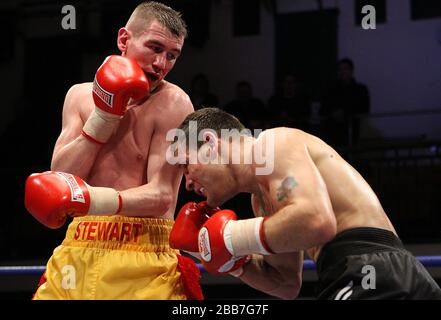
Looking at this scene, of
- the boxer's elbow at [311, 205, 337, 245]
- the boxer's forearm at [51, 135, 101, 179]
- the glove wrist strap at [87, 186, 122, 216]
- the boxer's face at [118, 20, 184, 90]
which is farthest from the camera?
the boxer's face at [118, 20, 184, 90]

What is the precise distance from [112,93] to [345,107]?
3.53m

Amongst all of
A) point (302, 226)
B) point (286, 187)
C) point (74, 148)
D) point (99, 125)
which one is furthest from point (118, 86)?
point (302, 226)

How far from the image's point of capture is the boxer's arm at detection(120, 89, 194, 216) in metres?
2.03

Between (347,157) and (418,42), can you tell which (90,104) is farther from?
(418,42)

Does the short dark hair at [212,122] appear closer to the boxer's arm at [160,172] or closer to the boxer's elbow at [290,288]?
the boxer's arm at [160,172]

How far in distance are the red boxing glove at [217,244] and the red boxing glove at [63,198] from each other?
0.31 meters

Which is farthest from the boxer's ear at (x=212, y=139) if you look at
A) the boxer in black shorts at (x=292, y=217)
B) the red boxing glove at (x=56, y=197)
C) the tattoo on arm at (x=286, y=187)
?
the red boxing glove at (x=56, y=197)

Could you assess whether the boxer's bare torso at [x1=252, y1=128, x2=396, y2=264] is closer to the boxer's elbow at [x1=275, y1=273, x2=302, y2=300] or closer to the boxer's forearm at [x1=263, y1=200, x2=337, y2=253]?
the boxer's forearm at [x1=263, y1=200, x2=337, y2=253]

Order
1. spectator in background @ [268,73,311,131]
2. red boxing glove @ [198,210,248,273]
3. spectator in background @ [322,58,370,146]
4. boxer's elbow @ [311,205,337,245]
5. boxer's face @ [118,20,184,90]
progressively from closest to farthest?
1. boxer's elbow @ [311,205,337,245]
2. red boxing glove @ [198,210,248,273]
3. boxer's face @ [118,20,184,90]
4. spectator in background @ [322,58,370,146]
5. spectator in background @ [268,73,311,131]

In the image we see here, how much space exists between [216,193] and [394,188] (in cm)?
317

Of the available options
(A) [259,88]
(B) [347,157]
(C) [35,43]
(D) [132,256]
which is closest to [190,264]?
(D) [132,256]

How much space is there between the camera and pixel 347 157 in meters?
4.86

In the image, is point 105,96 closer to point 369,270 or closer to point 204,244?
point 204,244

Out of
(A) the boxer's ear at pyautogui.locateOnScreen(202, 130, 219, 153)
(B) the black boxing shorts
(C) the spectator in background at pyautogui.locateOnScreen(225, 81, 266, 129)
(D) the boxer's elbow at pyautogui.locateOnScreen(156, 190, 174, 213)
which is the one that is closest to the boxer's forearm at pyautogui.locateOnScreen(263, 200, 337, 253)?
(B) the black boxing shorts
